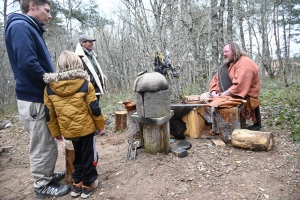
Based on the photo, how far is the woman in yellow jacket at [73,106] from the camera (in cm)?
Answer: 216

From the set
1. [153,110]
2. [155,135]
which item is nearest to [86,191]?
[155,135]

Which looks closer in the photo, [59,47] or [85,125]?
[85,125]

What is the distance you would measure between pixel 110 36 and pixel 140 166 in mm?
11249

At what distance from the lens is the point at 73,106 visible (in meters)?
Answer: 2.18

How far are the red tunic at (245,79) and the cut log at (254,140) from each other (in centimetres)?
70

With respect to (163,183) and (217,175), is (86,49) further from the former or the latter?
(217,175)

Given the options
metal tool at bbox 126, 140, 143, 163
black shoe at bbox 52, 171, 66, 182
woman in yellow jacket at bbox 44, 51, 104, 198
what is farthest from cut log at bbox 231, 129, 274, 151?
black shoe at bbox 52, 171, 66, 182

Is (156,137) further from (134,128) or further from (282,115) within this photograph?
(282,115)

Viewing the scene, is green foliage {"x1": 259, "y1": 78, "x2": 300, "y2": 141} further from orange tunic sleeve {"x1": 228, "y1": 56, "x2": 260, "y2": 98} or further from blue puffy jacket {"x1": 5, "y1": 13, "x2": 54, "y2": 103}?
blue puffy jacket {"x1": 5, "y1": 13, "x2": 54, "y2": 103}

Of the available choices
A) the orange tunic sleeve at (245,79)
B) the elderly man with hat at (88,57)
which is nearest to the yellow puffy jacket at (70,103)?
the elderly man with hat at (88,57)

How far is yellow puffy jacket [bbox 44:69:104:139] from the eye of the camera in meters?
2.15

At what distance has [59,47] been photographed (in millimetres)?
13922

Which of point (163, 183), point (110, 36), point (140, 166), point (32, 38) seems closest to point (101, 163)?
point (140, 166)

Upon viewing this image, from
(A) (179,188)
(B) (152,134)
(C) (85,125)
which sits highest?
(C) (85,125)
